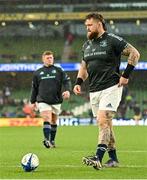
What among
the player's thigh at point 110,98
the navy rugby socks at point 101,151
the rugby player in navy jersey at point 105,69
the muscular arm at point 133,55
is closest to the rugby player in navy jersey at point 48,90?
the rugby player in navy jersey at point 105,69

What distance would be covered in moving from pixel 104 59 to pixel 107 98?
60 cm

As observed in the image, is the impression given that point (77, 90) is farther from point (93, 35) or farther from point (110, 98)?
point (93, 35)

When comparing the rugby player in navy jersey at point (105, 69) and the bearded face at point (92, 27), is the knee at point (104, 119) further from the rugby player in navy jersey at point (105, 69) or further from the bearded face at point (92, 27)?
the bearded face at point (92, 27)

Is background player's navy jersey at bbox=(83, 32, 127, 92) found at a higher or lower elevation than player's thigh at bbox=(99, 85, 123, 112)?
higher

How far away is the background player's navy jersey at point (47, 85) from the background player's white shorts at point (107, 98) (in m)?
5.56

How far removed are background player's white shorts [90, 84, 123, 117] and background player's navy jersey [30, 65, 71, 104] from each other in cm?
556

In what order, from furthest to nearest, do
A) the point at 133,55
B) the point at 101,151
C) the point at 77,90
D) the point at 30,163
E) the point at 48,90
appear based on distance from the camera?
1. the point at 48,90
2. the point at 77,90
3. the point at 133,55
4. the point at 101,151
5. the point at 30,163

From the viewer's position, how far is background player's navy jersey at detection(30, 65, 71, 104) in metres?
15.5

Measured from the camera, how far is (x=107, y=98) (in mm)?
9688

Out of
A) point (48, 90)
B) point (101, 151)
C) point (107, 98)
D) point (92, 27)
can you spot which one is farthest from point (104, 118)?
point (48, 90)

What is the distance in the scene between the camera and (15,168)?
31.8 feet

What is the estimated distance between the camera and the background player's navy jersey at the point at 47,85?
611 inches

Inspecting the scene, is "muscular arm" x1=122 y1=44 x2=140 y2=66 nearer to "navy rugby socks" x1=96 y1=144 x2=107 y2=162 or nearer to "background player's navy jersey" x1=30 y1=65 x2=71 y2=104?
"navy rugby socks" x1=96 y1=144 x2=107 y2=162

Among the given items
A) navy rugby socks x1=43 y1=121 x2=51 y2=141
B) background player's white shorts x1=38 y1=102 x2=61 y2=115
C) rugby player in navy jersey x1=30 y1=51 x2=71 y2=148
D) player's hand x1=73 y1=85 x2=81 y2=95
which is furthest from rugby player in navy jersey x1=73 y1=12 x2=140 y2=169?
background player's white shorts x1=38 y1=102 x2=61 y2=115
